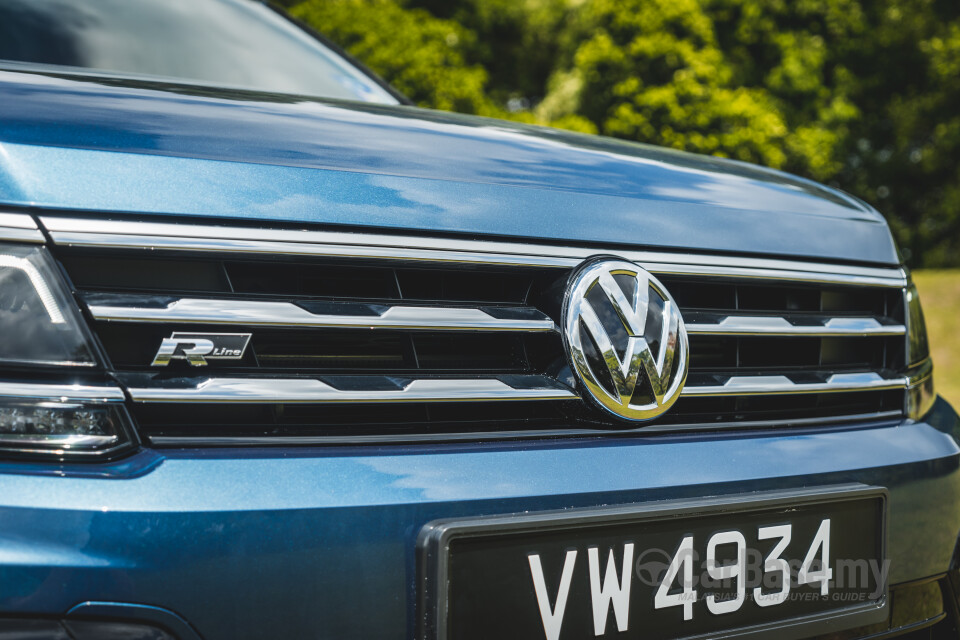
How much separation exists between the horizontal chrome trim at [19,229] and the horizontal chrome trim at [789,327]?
873 mm

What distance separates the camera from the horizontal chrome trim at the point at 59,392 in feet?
2.83

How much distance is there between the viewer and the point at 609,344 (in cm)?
113

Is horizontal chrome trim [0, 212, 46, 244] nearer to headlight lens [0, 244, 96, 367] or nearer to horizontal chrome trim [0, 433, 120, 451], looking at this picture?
headlight lens [0, 244, 96, 367]

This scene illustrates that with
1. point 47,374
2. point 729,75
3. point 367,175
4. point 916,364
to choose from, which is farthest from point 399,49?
point 47,374

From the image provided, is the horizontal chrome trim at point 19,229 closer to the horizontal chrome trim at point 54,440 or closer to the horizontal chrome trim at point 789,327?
the horizontal chrome trim at point 54,440

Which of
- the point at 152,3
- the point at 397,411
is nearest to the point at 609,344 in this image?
the point at 397,411

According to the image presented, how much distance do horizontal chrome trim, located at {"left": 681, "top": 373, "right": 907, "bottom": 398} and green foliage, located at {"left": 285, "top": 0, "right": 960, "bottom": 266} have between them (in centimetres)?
1393

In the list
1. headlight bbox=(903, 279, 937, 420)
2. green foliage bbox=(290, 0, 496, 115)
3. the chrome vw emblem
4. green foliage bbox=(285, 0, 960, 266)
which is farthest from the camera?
green foliage bbox=(285, 0, 960, 266)

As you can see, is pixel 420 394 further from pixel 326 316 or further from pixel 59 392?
pixel 59 392

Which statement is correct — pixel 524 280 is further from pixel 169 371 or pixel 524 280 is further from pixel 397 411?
pixel 169 371

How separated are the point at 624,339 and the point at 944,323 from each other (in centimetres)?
1232

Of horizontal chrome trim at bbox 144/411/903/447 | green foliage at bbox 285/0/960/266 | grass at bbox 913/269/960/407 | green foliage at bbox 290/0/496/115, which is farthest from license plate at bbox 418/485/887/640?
green foliage at bbox 290/0/496/115

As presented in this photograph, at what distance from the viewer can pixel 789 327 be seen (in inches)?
54.0

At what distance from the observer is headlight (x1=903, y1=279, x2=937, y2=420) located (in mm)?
1522
